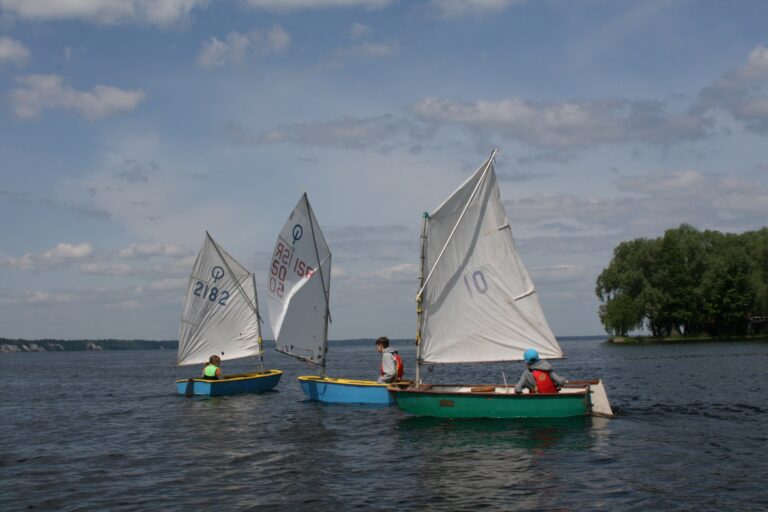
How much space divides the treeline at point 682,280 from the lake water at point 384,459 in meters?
68.1

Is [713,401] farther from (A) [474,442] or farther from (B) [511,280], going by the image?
(A) [474,442]

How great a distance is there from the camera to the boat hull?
120 feet

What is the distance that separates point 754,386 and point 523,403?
19132 millimetres

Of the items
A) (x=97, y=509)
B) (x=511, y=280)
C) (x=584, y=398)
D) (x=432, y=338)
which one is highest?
(x=511, y=280)

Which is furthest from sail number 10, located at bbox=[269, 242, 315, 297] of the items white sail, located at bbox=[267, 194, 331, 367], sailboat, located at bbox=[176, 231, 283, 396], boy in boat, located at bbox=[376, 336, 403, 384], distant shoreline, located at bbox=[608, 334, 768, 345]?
distant shoreline, located at bbox=[608, 334, 768, 345]

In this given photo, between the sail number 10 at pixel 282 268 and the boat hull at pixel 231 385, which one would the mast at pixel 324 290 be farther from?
the boat hull at pixel 231 385

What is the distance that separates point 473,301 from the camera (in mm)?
26344

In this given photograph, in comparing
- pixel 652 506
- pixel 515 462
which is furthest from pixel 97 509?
pixel 652 506

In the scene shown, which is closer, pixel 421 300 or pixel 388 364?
pixel 421 300

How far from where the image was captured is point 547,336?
25.6 m

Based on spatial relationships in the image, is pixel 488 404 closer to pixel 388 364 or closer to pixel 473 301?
pixel 473 301

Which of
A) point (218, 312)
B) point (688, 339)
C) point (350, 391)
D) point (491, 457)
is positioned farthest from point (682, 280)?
point (491, 457)

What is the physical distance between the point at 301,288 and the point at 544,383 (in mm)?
13600

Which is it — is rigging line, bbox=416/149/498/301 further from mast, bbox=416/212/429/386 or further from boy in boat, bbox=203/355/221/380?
boy in boat, bbox=203/355/221/380
